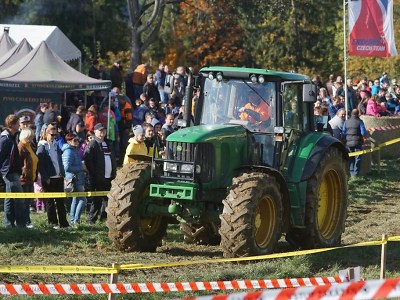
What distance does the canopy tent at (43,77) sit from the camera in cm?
2116

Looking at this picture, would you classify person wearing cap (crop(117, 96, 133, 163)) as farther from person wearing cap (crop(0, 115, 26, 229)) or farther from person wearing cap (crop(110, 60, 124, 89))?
person wearing cap (crop(0, 115, 26, 229))

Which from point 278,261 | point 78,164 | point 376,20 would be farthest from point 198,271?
point 376,20

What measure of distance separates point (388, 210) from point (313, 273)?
6642 mm

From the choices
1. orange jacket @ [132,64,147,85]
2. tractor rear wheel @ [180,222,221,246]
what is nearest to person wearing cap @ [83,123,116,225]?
tractor rear wheel @ [180,222,221,246]

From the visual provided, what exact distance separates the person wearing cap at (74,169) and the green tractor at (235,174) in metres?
2.50

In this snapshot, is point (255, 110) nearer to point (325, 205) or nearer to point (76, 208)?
point (325, 205)

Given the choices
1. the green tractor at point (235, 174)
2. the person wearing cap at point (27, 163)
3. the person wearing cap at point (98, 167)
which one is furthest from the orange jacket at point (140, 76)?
the green tractor at point (235, 174)

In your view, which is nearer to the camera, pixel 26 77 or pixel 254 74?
pixel 254 74

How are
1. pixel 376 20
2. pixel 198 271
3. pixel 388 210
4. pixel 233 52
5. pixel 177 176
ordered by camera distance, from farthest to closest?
pixel 233 52 < pixel 376 20 < pixel 388 210 < pixel 177 176 < pixel 198 271

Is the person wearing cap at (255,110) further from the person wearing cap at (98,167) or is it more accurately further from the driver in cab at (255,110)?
the person wearing cap at (98,167)

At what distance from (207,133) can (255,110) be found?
923mm

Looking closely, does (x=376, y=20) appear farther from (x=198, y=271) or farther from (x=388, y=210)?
(x=198, y=271)

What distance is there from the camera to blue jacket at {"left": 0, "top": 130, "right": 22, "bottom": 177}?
1450cm

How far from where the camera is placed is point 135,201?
41.7 ft
